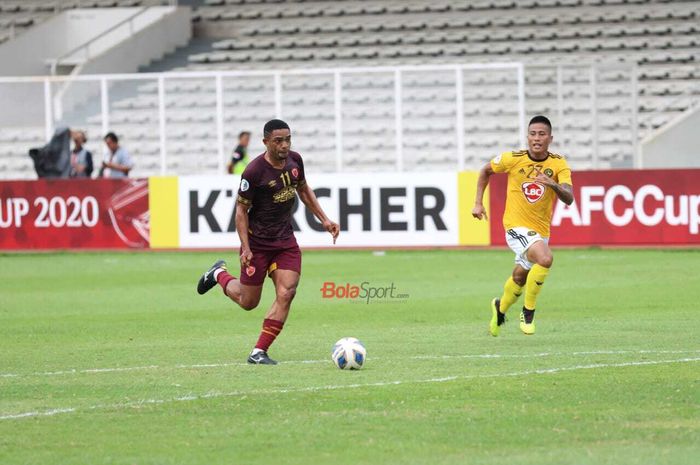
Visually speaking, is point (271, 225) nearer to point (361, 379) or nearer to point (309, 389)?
point (361, 379)

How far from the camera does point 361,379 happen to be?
35.5 ft

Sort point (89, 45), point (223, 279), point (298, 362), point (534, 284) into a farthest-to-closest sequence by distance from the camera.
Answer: point (89, 45) < point (534, 284) < point (223, 279) < point (298, 362)

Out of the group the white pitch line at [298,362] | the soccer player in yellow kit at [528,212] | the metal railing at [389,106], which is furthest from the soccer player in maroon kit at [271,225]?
the metal railing at [389,106]

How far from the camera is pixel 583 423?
883 cm

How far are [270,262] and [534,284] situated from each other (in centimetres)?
289

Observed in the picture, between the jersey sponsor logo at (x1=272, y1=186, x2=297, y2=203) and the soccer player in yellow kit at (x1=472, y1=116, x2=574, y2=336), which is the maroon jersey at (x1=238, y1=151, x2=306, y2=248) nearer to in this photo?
the jersey sponsor logo at (x1=272, y1=186, x2=297, y2=203)

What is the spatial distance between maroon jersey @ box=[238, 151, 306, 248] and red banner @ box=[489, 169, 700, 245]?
45.1 feet

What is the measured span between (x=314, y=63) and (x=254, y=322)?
20.9 metres

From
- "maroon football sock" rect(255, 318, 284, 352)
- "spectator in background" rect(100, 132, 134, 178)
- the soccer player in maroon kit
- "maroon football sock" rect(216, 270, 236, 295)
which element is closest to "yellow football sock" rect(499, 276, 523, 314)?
the soccer player in maroon kit

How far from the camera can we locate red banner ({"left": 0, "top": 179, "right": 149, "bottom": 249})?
27.5m

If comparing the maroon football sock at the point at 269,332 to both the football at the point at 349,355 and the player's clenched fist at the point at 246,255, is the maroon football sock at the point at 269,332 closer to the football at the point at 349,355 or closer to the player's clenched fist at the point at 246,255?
the player's clenched fist at the point at 246,255

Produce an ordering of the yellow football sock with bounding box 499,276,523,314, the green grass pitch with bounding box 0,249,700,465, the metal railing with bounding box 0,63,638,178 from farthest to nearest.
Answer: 1. the metal railing with bounding box 0,63,638,178
2. the yellow football sock with bounding box 499,276,523,314
3. the green grass pitch with bounding box 0,249,700,465

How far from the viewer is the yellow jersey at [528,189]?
13.9 meters

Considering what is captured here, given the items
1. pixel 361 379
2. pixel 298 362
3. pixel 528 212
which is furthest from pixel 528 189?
pixel 361 379
